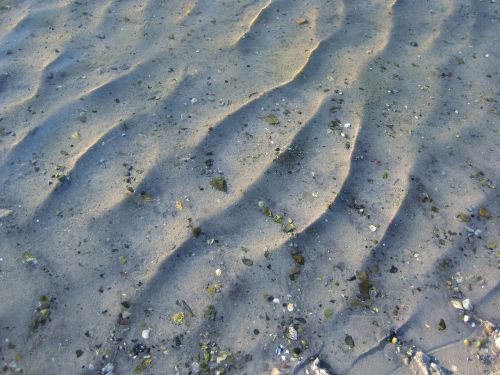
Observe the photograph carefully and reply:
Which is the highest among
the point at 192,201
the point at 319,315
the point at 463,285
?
the point at 192,201

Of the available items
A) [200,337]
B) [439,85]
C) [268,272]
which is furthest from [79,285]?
[439,85]

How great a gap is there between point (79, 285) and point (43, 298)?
0.11 meters

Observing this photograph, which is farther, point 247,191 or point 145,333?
point 247,191

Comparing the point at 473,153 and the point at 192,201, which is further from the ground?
the point at 192,201

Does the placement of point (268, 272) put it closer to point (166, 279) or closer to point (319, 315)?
point (319, 315)

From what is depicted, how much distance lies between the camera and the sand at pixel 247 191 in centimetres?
153

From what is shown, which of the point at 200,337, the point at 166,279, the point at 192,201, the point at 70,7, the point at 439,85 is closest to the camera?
the point at 200,337

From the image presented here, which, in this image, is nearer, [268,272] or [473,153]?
[268,272]

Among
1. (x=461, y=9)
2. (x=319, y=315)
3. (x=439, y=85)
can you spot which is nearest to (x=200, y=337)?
(x=319, y=315)

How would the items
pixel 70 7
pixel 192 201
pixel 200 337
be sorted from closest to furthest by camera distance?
pixel 200 337, pixel 192 201, pixel 70 7

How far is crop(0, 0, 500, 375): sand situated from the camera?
1.53 m

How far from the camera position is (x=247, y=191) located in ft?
5.99

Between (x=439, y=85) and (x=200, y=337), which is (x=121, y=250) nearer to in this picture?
(x=200, y=337)

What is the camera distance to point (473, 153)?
199cm
